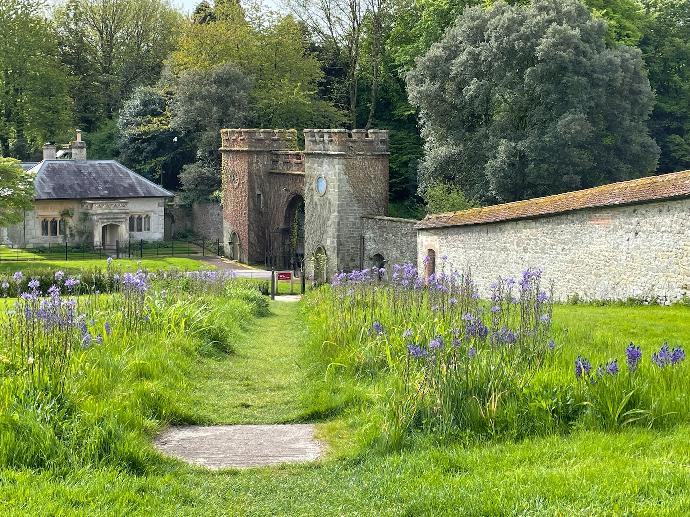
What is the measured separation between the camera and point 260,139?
1788 inches

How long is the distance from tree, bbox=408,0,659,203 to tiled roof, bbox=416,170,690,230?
6.64 meters

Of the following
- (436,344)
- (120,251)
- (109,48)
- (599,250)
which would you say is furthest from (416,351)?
(109,48)

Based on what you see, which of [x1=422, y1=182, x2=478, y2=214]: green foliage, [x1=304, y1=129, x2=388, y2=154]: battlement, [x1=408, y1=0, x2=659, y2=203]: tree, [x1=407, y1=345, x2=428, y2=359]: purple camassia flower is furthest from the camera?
[x1=304, y1=129, x2=388, y2=154]: battlement

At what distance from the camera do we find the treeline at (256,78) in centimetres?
3959

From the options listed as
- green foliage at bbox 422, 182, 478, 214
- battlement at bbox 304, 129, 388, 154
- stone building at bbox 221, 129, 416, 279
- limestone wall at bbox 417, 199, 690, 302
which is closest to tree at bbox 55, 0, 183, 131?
stone building at bbox 221, 129, 416, 279

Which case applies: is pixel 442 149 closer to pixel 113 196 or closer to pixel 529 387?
pixel 113 196

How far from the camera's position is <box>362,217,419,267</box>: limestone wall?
116 ft

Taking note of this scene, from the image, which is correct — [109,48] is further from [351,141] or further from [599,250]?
[599,250]

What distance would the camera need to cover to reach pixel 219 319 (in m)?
17.6

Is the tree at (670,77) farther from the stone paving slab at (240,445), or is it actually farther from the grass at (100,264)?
the stone paving slab at (240,445)

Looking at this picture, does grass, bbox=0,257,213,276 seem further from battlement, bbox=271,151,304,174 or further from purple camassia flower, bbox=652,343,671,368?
purple camassia flower, bbox=652,343,671,368

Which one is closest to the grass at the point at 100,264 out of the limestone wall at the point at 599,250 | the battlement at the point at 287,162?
the battlement at the point at 287,162

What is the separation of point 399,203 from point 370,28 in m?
9.03

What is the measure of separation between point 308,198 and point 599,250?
20.2 metres
